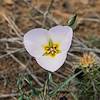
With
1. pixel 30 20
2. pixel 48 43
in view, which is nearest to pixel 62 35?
pixel 48 43

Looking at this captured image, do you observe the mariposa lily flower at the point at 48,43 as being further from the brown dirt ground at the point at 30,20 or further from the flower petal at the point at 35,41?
the brown dirt ground at the point at 30,20

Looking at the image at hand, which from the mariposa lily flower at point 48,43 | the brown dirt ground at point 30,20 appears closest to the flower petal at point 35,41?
the mariposa lily flower at point 48,43

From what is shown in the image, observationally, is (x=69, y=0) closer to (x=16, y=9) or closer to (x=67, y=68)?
(x=16, y=9)

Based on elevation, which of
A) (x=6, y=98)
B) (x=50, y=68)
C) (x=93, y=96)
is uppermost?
(x=50, y=68)

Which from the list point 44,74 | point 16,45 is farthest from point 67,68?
point 16,45

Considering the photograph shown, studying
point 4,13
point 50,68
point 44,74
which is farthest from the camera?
point 4,13

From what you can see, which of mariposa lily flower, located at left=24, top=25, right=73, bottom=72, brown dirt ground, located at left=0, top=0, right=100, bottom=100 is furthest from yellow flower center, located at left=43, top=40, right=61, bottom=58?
brown dirt ground, located at left=0, top=0, right=100, bottom=100

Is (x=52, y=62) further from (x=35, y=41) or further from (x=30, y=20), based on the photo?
(x=30, y=20)
